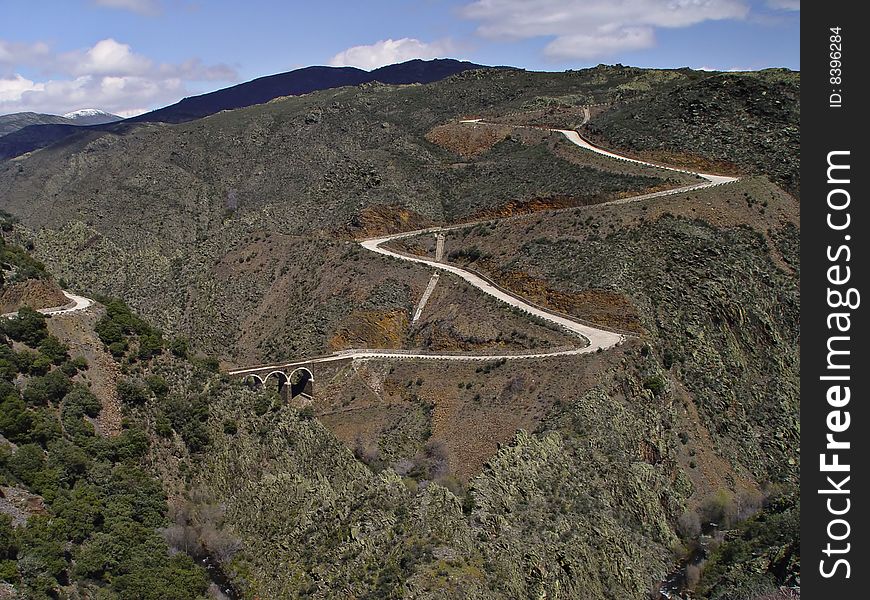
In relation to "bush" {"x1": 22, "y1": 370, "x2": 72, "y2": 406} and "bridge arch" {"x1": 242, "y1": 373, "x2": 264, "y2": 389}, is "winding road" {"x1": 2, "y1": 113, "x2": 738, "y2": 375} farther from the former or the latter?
"bush" {"x1": 22, "y1": 370, "x2": 72, "y2": 406}

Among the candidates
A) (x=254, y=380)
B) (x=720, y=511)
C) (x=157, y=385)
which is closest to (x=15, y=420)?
(x=157, y=385)

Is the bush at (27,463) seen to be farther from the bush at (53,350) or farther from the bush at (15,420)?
the bush at (53,350)

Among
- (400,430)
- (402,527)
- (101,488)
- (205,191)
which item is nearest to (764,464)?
(400,430)

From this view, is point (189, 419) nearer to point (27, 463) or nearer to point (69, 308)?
point (27, 463)

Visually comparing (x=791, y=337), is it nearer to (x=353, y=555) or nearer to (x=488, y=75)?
(x=353, y=555)

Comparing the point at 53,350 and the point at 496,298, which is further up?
the point at 53,350

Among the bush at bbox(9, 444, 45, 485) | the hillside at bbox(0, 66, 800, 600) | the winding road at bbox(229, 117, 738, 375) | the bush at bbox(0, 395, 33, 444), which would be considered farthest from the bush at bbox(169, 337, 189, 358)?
the bush at bbox(9, 444, 45, 485)

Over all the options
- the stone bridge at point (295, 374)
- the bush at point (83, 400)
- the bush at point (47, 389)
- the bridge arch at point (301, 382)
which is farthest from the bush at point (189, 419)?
the bridge arch at point (301, 382)

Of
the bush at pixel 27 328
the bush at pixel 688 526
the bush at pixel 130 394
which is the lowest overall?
the bush at pixel 688 526
